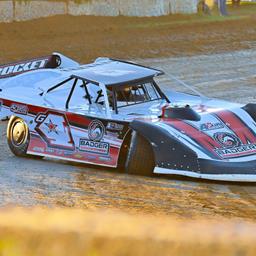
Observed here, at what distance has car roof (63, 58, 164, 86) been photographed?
7.76 meters

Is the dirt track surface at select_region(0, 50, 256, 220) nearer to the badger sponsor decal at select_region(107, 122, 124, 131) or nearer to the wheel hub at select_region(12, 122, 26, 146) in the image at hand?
the wheel hub at select_region(12, 122, 26, 146)

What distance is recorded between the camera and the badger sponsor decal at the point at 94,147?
718 centimetres

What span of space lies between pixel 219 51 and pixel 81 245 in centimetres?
1967

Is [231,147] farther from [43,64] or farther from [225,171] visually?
[43,64]

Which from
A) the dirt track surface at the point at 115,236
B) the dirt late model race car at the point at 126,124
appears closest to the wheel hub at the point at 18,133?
the dirt late model race car at the point at 126,124

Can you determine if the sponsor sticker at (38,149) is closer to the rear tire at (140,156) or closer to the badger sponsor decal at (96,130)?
the badger sponsor decal at (96,130)

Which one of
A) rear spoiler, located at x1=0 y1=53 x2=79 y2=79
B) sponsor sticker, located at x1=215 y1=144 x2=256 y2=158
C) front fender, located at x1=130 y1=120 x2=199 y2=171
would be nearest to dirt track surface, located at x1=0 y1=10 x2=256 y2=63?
rear spoiler, located at x1=0 y1=53 x2=79 y2=79

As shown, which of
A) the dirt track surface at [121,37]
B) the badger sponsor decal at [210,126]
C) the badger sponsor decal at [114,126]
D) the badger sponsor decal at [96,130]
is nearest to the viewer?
the badger sponsor decal at [210,126]

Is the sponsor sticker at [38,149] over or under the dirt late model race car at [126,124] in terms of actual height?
under

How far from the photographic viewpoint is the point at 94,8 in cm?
2441

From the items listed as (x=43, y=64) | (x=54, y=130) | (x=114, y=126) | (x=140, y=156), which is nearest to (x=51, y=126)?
(x=54, y=130)

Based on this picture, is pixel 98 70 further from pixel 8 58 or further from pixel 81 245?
pixel 8 58

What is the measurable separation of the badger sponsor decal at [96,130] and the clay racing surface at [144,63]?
1.16ft

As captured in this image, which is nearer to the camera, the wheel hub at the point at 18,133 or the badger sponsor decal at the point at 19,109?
the badger sponsor decal at the point at 19,109
